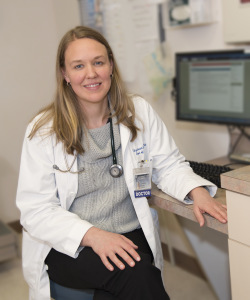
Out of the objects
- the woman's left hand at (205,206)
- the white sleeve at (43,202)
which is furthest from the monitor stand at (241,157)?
the white sleeve at (43,202)

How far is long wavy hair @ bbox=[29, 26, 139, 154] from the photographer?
4.90 ft

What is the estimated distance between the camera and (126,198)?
1.57 meters

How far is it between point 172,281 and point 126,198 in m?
1.05

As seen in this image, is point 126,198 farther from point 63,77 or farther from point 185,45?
point 185,45

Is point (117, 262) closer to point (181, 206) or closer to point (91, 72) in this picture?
point (181, 206)

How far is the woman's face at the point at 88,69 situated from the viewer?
4.94ft

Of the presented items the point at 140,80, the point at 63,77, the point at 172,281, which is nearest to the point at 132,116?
the point at 63,77

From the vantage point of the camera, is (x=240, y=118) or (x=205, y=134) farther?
(x=205, y=134)

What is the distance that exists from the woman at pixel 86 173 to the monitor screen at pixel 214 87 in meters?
0.39

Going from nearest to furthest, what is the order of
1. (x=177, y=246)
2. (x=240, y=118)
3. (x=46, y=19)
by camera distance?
(x=240, y=118)
(x=177, y=246)
(x=46, y=19)

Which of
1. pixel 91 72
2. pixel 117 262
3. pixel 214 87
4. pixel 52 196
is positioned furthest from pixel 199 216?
pixel 214 87

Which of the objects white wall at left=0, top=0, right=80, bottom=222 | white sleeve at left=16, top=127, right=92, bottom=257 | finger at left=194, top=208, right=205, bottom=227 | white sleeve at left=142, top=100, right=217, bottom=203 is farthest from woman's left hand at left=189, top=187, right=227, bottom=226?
white wall at left=0, top=0, right=80, bottom=222

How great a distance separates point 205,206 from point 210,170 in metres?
0.35

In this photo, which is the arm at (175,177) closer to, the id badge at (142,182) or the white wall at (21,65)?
the id badge at (142,182)
